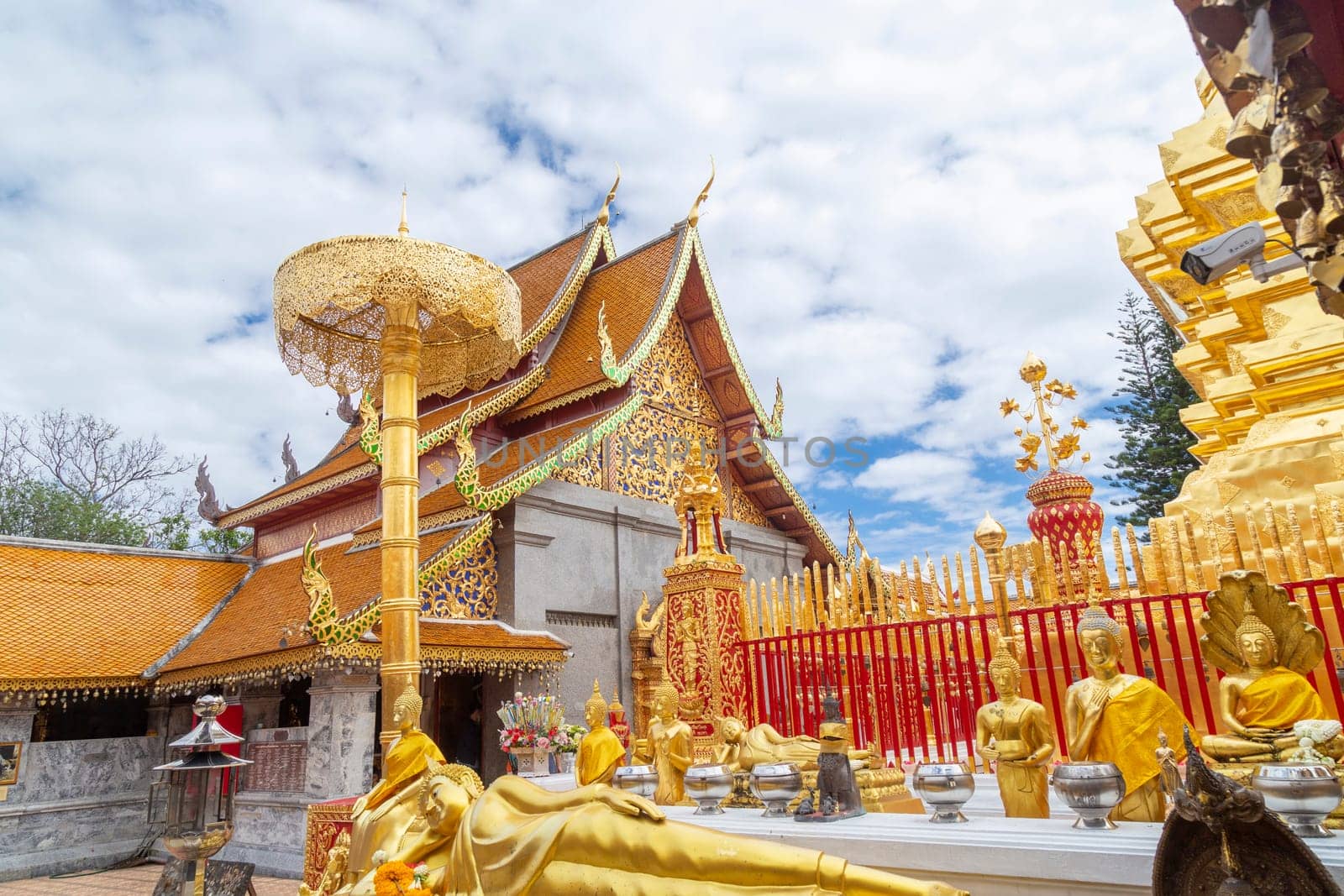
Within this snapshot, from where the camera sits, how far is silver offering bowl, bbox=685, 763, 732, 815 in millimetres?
4055

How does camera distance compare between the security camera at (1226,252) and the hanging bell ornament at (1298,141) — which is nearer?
the hanging bell ornament at (1298,141)

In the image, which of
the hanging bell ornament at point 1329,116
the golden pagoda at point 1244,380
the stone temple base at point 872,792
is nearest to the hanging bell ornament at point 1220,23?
the hanging bell ornament at point 1329,116

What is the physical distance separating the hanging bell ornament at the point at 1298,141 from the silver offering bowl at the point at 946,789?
7.92ft

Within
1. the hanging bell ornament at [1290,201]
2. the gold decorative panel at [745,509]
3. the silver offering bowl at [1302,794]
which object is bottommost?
the silver offering bowl at [1302,794]

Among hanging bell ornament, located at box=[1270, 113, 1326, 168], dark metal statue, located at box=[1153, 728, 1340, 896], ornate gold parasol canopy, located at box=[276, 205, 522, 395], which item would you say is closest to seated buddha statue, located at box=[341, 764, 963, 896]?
dark metal statue, located at box=[1153, 728, 1340, 896]

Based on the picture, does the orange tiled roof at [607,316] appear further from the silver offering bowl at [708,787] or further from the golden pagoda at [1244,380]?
the silver offering bowl at [708,787]

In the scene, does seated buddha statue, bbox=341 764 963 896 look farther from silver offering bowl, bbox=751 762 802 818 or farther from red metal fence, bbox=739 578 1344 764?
red metal fence, bbox=739 578 1344 764

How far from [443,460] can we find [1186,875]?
9503 millimetres

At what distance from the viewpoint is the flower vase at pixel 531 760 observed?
7.48 metres

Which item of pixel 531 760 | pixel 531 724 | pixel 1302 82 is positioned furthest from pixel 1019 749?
pixel 531 760

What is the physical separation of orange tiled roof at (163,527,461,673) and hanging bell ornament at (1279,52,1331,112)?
25.1 feet

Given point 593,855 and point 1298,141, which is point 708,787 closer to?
point 593,855

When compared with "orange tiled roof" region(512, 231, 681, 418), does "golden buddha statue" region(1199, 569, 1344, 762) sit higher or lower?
lower

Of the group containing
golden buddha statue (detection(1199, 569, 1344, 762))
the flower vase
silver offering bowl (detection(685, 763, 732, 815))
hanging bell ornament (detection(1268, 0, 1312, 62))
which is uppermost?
hanging bell ornament (detection(1268, 0, 1312, 62))
